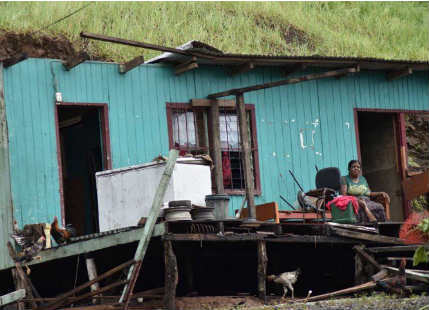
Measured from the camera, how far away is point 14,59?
14.9 m

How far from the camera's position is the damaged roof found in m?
16.5

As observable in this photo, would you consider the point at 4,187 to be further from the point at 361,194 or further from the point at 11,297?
the point at 361,194

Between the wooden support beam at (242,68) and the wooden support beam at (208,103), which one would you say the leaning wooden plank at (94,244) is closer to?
the wooden support beam at (208,103)

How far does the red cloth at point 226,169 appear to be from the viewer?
56.7 ft

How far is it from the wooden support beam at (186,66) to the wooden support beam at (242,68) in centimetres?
104

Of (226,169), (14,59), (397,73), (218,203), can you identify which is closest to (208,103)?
(226,169)

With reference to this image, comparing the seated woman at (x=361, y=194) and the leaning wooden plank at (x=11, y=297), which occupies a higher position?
the seated woman at (x=361, y=194)

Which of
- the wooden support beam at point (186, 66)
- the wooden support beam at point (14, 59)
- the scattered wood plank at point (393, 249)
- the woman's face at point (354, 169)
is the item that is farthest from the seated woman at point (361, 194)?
the wooden support beam at point (14, 59)

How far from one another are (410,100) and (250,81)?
400 cm

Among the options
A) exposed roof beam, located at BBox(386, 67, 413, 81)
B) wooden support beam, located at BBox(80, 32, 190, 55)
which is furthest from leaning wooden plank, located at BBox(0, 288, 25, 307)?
exposed roof beam, located at BBox(386, 67, 413, 81)

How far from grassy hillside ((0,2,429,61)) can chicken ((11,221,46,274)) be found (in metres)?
10.2

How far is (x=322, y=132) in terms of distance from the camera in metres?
18.4

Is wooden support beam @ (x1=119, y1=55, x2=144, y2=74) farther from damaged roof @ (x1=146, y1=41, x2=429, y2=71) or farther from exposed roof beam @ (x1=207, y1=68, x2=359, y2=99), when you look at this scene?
exposed roof beam @ (x1=207, y1=68, x2=359, y2=99)

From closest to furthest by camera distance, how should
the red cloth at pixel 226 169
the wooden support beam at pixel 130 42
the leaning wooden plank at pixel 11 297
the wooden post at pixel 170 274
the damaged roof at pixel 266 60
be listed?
the leaning wooden plank at pixel 11 297 → the wooden post at pixel 170 274 → the wooden support beam at pixel 130 42 → the damaged roof at pixel 266 60 → the red cloth at pixel 226 169
